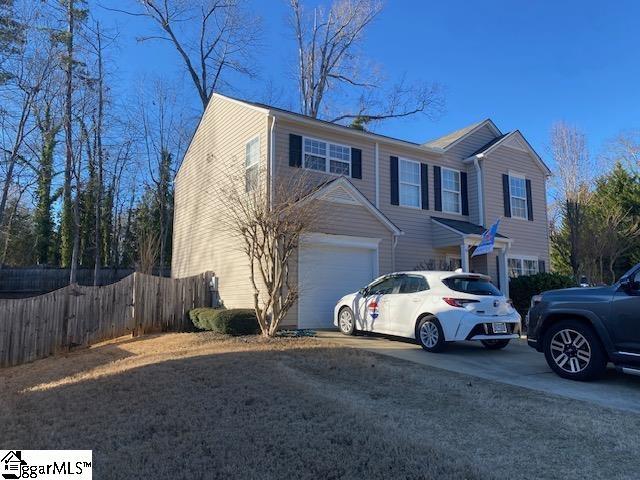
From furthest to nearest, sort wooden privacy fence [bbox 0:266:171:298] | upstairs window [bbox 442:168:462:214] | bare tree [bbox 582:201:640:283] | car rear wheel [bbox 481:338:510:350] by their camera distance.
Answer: bare tree [bbox 582:201:640:283] → wooden privacy fence [bbox 0:266:171:298] → upstairs window [bbox 442:168:462:214] → car rear wheel [bbox 481:338:510:350]

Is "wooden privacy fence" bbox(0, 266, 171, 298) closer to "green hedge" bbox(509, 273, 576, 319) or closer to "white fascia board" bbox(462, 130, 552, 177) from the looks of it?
"white fascia board" bbox(462, 130, 552, 177)

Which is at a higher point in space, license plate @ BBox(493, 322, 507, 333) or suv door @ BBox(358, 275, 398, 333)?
suv door @ BBox(358, 275, 398, 333)

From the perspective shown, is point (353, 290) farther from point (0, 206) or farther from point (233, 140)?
point (0, 206)

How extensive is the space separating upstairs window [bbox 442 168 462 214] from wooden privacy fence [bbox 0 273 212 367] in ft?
29.5

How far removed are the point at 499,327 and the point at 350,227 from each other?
5600 mm

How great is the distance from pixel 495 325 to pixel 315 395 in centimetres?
429

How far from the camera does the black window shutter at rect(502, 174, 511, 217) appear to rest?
1809 cm

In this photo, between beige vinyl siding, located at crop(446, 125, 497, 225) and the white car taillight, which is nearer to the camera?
the white car taillight

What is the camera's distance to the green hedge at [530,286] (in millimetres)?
15367

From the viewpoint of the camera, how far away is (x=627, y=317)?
6.28 m

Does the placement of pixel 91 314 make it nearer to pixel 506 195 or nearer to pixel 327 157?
pixel 327 157

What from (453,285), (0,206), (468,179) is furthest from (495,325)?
(0,206)

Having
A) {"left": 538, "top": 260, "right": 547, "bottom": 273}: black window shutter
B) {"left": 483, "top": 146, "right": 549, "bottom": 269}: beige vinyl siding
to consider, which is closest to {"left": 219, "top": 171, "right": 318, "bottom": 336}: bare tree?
{"left": 483, "top": 146, "right": 549, "bottom": 269}: beige vinyl siding

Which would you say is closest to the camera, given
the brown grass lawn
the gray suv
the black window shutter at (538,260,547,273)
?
the brown grass lawn
